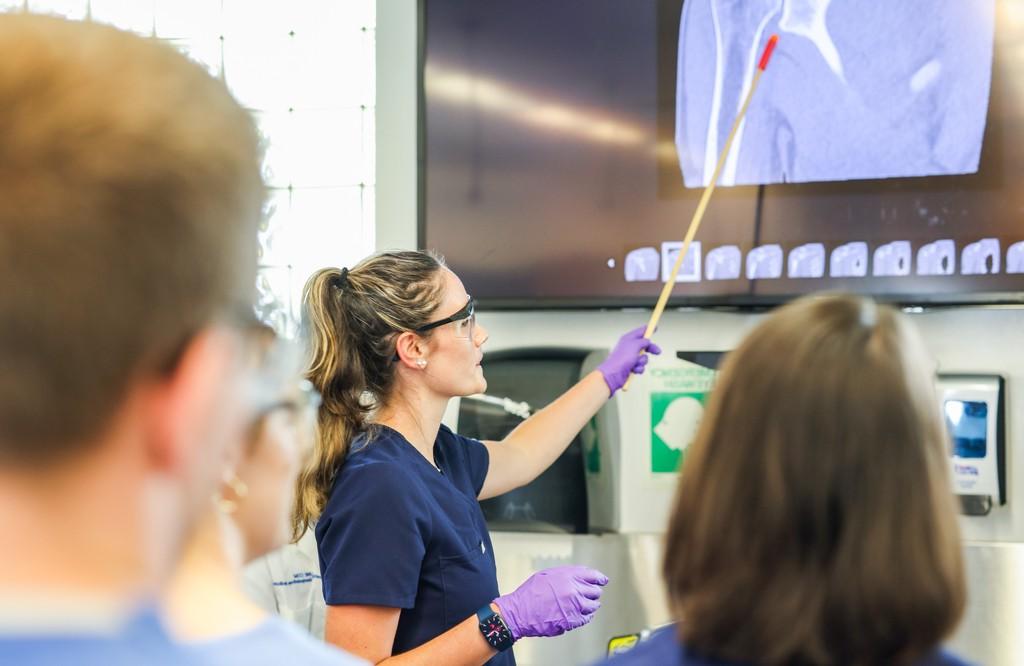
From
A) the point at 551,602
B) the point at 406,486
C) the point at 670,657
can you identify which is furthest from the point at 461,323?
the point at 670,657

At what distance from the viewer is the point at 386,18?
2.43 meters

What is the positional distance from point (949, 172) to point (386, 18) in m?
1.32

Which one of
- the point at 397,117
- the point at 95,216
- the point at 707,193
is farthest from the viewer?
the point at 397,117

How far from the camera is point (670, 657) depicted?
843mm

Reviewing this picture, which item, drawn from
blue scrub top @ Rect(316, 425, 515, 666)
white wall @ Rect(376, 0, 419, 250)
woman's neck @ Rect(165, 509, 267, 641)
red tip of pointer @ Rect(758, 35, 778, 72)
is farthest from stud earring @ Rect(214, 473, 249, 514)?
white wall @ Rect(376, 0, 419, 250)

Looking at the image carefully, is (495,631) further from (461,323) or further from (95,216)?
(95,216)

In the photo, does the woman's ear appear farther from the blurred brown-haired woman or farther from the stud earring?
the stud earring

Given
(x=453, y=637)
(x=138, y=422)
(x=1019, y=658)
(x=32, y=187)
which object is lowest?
(x=1019, y=658)

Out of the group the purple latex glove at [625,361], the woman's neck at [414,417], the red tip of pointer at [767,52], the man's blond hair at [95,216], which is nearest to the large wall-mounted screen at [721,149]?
the red tip of pointer at [767,52]

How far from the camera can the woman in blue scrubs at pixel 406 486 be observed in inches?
62.3

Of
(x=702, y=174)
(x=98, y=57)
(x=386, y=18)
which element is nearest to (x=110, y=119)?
(x=98, y=57)

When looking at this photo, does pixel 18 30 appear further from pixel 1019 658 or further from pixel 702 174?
pixel 1019 658

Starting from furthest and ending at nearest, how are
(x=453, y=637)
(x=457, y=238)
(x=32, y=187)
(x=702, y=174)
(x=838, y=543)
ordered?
1. (x=457, y=238)
2. (x=702, y=174)
3. (x=453, y=637)
4. (x=838, y=543)
5. (x=32, y=187)

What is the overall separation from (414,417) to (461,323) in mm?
196
